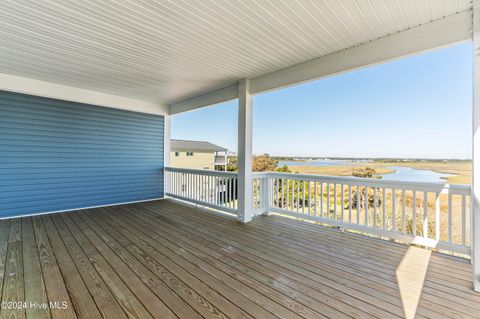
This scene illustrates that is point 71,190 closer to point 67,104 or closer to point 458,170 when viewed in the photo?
point 67,104

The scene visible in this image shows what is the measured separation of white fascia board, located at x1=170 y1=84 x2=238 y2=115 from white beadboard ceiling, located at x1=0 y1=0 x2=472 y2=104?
0.71 metres

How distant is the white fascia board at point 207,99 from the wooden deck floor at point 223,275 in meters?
2.81

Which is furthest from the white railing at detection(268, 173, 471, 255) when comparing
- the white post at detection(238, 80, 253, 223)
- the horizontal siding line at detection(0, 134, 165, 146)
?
the horizontal siding line at detection(0, 134, 165, 146)

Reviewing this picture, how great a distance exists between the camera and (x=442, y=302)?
182cm

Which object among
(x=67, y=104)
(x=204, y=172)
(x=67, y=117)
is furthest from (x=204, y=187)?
(x=67, y=104)

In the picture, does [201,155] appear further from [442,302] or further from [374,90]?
[442,302]

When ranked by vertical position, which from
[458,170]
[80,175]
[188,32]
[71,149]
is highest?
[188,32]

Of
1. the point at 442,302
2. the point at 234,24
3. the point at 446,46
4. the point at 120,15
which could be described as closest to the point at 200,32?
the point at 234,24

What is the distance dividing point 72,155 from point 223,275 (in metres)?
4.80

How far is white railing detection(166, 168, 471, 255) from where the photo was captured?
2.83 m

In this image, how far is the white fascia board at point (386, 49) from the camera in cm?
223

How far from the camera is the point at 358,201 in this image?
358 cm

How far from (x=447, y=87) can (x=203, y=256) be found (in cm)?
765

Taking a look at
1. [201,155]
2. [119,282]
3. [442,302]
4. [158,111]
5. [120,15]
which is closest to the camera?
[442,302]
